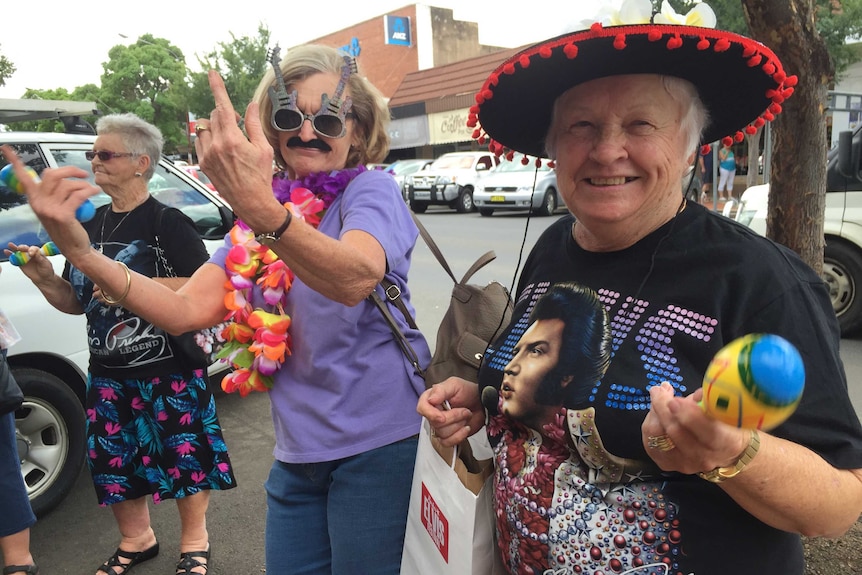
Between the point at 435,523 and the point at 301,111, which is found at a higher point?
the point at 301,111

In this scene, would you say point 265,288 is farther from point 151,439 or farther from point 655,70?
point 151,439

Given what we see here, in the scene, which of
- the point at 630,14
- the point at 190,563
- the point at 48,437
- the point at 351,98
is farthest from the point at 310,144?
the point at 48,437

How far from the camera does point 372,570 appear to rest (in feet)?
5.53

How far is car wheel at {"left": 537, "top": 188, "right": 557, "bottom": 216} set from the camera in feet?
47.3

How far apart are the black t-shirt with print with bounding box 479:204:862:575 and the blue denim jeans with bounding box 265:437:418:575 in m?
0.48

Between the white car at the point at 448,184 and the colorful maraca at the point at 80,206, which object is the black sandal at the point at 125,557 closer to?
the colorful maraca at the point at 80,206

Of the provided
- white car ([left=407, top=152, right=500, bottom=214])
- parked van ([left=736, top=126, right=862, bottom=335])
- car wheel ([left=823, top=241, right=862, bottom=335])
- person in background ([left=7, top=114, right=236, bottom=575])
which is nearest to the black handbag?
person in background ([left=7, top=114, right=236, bottom=575])

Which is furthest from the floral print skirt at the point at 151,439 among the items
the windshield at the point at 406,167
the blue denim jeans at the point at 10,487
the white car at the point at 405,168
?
the windshield at the point at 406,167

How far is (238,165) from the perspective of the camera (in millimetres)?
1215

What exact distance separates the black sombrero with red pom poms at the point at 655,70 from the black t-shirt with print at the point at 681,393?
30 cm

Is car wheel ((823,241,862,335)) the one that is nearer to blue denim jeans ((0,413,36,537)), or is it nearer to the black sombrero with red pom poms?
A: the black sombrero with red pom poms

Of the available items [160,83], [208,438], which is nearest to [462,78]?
[208,438]

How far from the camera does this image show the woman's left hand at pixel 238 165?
1.21 m

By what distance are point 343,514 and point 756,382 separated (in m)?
1.20
